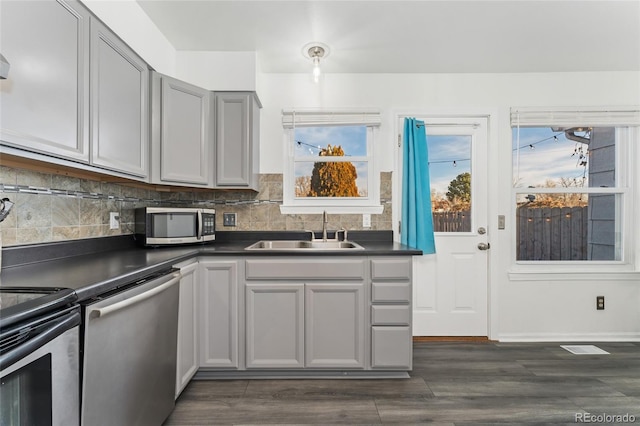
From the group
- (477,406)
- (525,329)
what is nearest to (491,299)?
(525,329)

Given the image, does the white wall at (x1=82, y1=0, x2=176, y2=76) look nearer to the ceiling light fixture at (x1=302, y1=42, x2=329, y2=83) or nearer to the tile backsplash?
the tile backsplash

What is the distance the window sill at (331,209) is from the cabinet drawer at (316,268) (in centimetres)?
82

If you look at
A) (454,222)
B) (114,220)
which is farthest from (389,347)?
(114,220)

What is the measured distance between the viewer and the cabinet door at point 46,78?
1134 mm

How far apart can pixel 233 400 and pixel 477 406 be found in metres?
1.41

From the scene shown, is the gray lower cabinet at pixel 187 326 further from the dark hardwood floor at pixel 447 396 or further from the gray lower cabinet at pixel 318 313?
the gray lower cabinet at pixel 318 313

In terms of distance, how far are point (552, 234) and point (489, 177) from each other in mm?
810

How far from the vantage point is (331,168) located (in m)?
2.97

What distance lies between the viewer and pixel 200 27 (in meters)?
2.28

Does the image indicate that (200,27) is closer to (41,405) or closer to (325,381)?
(41,405)

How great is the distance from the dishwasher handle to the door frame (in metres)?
1.90

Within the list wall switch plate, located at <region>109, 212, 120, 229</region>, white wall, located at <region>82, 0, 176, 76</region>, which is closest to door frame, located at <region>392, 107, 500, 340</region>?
white wall, located at <region>82, 0, 176, 76</region>

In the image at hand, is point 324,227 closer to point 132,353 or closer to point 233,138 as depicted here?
point 233,138

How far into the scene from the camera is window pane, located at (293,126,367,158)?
9.73ft
